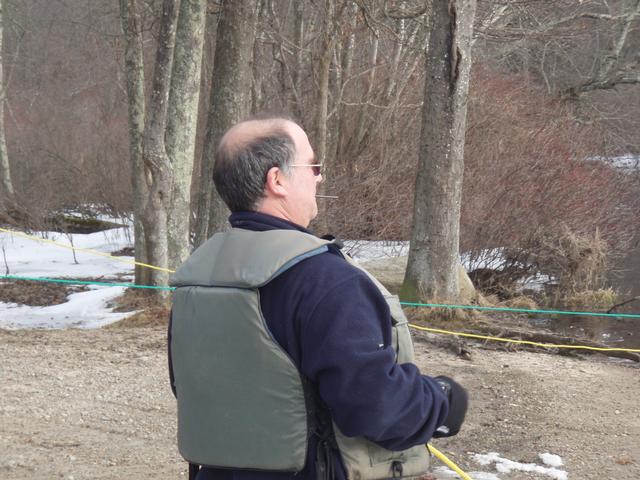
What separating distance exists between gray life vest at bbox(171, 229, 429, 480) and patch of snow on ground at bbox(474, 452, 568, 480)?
265cm

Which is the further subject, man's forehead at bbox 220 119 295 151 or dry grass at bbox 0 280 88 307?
dry grass at bbox 0 280 88 307

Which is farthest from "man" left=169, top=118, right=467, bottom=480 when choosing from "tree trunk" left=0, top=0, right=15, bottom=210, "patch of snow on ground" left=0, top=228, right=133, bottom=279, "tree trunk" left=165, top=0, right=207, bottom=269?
"tree trunk" left=0, top=0, right=15, bottom=210

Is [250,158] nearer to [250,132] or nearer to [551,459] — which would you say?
[250,132]

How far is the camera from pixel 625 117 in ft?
70.5

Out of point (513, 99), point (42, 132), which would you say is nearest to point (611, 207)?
point (513, 99)

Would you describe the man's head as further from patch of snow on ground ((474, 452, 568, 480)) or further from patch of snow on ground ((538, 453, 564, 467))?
patch of snow on ground ((538, 453, 564, 467))

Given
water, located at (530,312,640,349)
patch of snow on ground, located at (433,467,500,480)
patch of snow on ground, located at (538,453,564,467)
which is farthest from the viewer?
water, located at (530,312,640,349)

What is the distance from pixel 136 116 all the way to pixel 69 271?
14.0 feet

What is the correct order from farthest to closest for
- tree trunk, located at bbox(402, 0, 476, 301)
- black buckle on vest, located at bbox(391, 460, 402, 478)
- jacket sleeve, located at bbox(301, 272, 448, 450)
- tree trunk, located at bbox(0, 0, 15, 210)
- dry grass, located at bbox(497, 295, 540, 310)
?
1. tree trunk, located at bbox(0, 0, 15, 210)
2. dry grass, located at bbox(497, 295, 540, 310)
3. tree trunk, located at bbox(402, 0, 476, 301)
4. black buckle on vest, located at bbox(391, 460, 402, 478)
5. jacket sleeve, located at bbox(301, 272, 448, 450)

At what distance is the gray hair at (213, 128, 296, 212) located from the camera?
2119 millimetres

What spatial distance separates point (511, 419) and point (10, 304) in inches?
319

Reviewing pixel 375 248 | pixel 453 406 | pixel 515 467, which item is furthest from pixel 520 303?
pixel 453 406

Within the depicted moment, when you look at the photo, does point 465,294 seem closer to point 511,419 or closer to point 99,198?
point 511,419

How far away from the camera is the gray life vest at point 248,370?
1.99 metres
